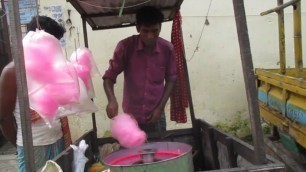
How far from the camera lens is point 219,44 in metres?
6.20

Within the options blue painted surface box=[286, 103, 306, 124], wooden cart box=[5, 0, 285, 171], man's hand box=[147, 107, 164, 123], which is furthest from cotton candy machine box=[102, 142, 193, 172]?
blue painted surface box=[286, 103, 306, 124]

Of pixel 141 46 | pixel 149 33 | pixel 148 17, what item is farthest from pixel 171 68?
pixel 148 17

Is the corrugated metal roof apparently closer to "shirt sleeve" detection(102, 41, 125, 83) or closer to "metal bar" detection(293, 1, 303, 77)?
"shirt sleeve" detection(102, 41, 125, 83)

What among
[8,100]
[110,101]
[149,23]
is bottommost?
[110,101]

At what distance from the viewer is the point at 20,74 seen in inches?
62.4

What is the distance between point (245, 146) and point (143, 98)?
1.27m

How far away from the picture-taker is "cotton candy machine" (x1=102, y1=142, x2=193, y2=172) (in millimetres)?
1667

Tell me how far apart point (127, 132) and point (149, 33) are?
40.6 inches

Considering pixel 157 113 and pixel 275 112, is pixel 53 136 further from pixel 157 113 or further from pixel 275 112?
pixel 275 112

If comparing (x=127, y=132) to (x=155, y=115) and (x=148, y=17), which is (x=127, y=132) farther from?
(x=148, y=17)

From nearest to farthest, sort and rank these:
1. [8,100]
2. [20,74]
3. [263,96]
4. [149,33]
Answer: [20,74] < [8,100] < [149,33] < [263,96]

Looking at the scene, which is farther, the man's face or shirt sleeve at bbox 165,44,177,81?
shirt sleeve at bbox 165,44,177,81

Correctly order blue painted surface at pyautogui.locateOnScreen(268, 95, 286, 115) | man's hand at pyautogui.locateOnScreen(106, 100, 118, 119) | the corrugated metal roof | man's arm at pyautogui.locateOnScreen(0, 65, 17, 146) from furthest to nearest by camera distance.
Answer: blue painted surface at pyautogui.locateOnScreen(268, 95, 286, 115) < the corrugated metal roof < man's hand at pyautogui.locateOnScreen(106, 100, 118, 119) < man's arm at pyautogui.locateOnScreen(0, 65, 17, 146)

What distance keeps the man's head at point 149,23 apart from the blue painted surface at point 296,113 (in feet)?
4.49
